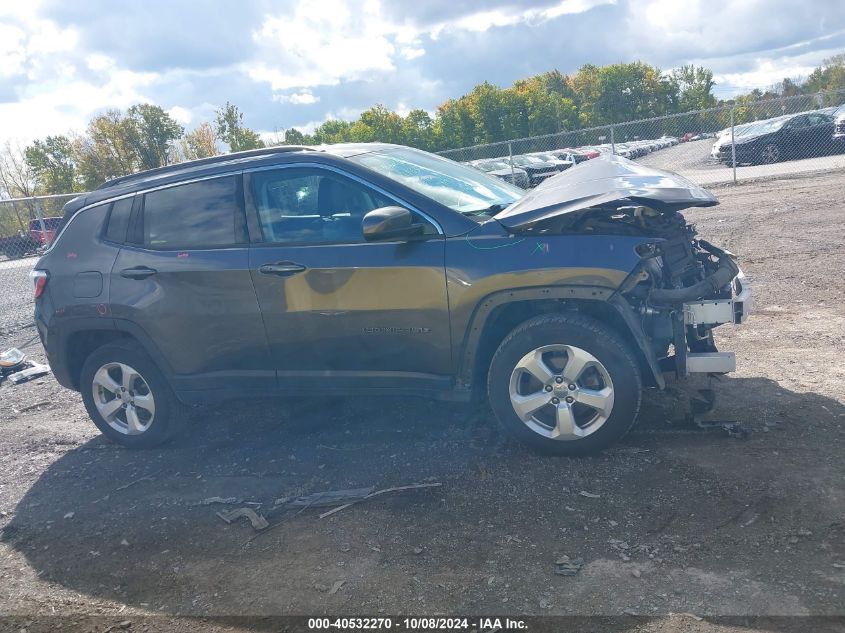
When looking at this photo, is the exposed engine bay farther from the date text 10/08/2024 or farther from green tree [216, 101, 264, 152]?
green tree [216, 101, 264, 152]

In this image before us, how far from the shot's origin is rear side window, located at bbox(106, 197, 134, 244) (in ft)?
17.5

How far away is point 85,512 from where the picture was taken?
4.68m

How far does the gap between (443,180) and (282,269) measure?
127 centimetres

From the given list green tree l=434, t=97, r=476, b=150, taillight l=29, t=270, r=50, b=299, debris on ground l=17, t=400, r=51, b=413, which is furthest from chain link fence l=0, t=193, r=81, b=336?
green tree l=434, t=97, r=476, b=150

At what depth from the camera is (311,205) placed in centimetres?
481

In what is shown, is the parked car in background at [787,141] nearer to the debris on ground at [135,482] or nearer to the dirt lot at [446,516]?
the dirt lot at [446,516]

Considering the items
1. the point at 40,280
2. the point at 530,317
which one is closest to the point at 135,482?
the point at 40,280

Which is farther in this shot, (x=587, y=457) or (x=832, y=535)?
(x=587, y=457)

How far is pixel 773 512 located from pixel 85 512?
3.96 m

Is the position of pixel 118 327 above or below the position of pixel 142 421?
above

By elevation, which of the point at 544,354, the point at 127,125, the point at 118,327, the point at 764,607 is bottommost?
the point at 764,607

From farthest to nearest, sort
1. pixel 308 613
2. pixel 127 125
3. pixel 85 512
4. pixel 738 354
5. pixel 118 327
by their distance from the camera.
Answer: pixel 127 125 < pixel 738 354 < pixel 118 327 < pixel 85 512 < pixel 308 613

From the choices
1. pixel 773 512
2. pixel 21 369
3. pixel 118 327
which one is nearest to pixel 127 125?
pixel 21 369

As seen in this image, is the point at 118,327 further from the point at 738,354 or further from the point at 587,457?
the point at 738,354
